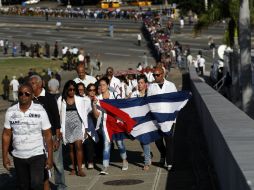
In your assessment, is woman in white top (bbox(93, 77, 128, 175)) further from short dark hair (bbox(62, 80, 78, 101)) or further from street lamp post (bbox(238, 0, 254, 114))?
street lamp post (bbox(238, 0, 254, 114))

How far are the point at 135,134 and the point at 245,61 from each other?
10.7m

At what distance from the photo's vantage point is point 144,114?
1469 centimetres

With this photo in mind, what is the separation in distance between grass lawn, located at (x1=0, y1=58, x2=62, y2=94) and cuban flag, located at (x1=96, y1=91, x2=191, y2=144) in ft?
141

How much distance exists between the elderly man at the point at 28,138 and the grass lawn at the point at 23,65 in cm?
4744

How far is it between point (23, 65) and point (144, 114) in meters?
50.4

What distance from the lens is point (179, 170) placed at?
14062mm

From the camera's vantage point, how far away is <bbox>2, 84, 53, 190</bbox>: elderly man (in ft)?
32.2

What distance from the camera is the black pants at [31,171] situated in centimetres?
995

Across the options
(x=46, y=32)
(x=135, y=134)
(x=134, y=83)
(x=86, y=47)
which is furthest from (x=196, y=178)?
(x=46, y=32)

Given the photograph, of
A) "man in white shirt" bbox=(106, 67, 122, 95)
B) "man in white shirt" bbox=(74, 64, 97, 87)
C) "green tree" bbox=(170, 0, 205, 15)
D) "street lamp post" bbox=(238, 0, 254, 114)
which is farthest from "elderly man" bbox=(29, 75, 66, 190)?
"green tree" bbox=(170, 0, 205, 15)

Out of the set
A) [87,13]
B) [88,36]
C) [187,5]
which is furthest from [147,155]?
[87,13]

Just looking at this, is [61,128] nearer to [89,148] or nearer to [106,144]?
[106,144]

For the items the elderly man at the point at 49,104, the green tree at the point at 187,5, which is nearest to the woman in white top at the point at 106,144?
the elderly man at the point at 49,104

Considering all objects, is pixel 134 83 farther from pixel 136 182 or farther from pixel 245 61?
pixel 136 182
